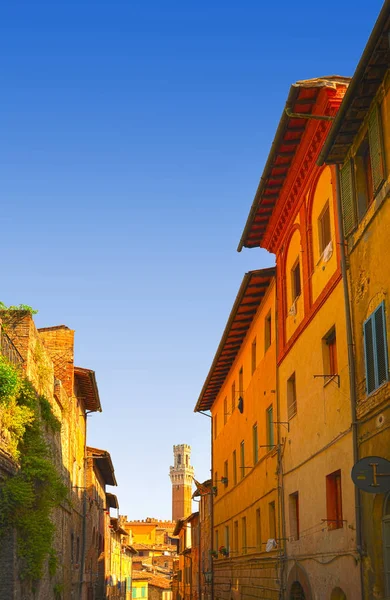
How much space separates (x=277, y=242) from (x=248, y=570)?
1036 centimetres

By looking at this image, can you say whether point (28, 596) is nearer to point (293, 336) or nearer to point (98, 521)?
point (293, 336)

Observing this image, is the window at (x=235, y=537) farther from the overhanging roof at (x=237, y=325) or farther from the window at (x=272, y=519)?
the window at (x=272, y=519)

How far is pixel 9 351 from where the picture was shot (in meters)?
15.5

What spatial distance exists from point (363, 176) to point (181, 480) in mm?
141006

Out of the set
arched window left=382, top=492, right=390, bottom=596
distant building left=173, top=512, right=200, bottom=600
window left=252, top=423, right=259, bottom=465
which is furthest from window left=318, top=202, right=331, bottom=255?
distant building left=173, top=512, right=200, bottom=600

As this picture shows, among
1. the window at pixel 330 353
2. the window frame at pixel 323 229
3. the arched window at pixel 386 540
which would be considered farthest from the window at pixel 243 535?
the arched window at pixel 386 540

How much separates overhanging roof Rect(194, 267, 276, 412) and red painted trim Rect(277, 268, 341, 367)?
2.82 m

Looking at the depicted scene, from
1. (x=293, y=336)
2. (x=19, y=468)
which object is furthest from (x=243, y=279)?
(x=19, y=468)

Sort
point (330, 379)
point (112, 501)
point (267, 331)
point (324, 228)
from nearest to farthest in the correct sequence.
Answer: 1. point (330, 379)
2. point (324, 228)
3. point (267, 331)
4. point (112, 501)

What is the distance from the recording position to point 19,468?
610 inches

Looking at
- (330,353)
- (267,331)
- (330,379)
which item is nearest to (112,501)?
(267,331)

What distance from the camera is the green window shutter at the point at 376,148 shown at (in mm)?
11195

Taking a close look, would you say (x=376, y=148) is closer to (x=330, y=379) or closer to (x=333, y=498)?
(x=330, y=379)

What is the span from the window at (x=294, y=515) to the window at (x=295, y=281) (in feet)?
14.5
